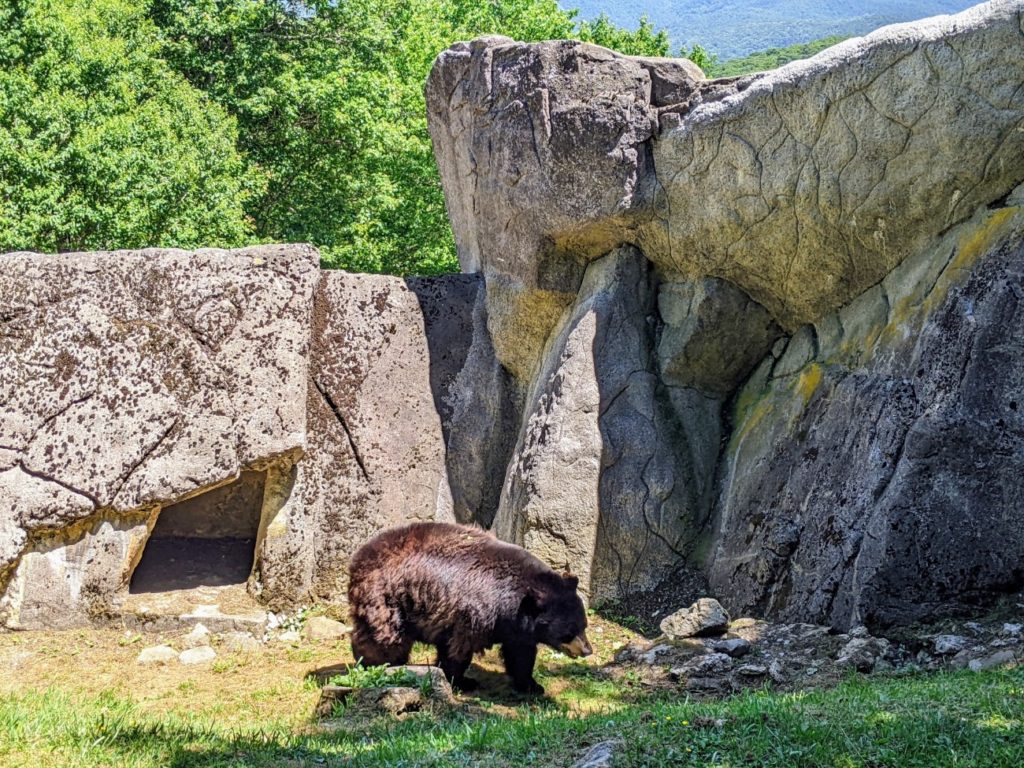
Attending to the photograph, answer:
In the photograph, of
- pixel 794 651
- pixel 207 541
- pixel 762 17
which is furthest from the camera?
pixel 762 17

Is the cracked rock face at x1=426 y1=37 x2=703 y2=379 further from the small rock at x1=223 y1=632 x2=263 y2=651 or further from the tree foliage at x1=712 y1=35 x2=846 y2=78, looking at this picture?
the tree foliage at x1=712 y1=35 x2=846 y2=78

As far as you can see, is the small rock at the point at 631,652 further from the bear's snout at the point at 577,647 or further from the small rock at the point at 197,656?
the small rock at the point at 197,656

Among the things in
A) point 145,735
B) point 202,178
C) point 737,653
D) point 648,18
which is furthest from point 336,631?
point 648,18

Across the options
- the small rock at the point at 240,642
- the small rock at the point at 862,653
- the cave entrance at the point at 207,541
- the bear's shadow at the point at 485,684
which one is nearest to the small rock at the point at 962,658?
the small rock at the point at 862,653

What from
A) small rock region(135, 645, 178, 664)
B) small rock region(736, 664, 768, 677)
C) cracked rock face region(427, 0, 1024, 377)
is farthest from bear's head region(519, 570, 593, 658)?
cracked rock face region(427, 0, 1024, 377)

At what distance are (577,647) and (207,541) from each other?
5.74m

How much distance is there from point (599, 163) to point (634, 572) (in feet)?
12.0

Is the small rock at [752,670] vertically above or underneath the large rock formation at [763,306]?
underneath

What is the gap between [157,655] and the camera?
361 inches

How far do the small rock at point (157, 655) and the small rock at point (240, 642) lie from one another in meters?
0.50

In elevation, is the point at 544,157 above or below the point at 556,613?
above

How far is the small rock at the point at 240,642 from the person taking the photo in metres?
9.62

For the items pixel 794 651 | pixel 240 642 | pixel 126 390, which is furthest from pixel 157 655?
pixel 794 651

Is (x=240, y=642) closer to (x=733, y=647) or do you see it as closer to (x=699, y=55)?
(x=733, y=647)
